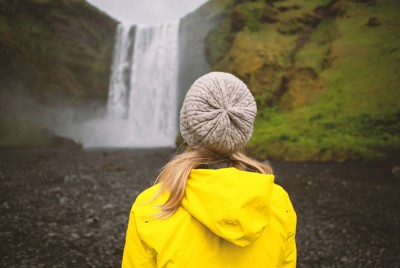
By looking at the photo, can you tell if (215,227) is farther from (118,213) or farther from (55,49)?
(55,49)

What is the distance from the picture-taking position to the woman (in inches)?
71.9

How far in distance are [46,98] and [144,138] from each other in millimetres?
11390

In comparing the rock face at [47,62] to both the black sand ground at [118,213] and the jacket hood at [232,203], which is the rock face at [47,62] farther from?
the jacket hood at [232,203]

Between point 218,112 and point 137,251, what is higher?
point 218,112

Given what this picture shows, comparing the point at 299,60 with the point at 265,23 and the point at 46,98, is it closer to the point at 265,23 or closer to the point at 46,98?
the point at 265,23

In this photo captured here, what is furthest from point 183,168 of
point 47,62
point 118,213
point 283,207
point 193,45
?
point 193,45

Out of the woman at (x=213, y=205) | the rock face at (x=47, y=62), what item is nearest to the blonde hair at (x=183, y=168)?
the woman at (x=213, y=205)

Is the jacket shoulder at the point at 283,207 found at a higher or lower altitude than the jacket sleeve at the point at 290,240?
higher

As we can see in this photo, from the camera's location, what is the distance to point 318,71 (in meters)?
26.2

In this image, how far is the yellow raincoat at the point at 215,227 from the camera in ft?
5.94

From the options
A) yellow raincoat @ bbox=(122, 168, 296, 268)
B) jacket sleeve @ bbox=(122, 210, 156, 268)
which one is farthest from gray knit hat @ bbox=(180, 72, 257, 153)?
jacket sleeve @ bbox=(122, 210, 156, 268)

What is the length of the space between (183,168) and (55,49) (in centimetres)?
3917

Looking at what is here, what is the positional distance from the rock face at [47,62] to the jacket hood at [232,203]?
27242mm

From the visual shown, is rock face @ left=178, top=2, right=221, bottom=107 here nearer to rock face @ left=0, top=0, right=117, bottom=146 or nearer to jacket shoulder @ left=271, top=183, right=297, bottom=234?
rock face @ left=0, top=0, right=117, bottom=146
